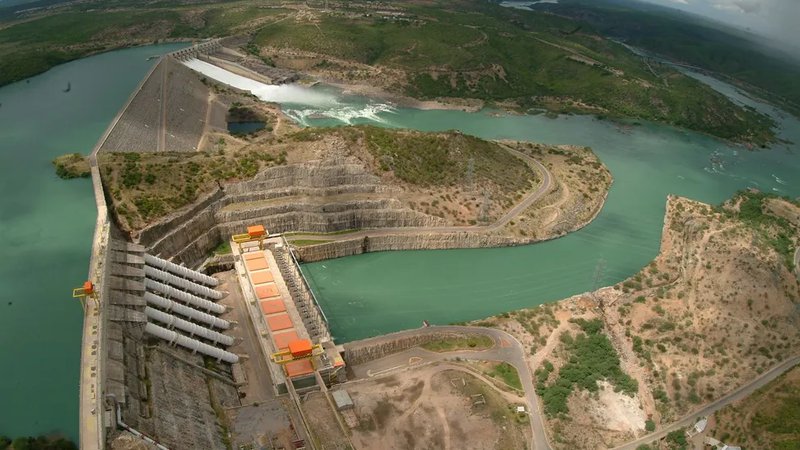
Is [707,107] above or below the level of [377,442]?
above

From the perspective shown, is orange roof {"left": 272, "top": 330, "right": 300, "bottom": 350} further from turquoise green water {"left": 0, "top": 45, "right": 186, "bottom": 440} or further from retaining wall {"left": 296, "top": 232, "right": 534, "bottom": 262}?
turquoise green water {"left": 0, "top": 45, "right": 186, "bottom": 440}

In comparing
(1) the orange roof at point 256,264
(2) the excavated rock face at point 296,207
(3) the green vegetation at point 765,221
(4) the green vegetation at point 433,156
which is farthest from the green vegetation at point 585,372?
(1) the orange roof at point 256,264

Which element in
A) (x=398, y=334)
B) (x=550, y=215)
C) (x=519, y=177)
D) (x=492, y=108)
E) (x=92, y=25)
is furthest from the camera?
(x=92, y=25)

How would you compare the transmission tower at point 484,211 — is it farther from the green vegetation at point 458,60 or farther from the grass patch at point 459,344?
the green vegetation at point 458,60

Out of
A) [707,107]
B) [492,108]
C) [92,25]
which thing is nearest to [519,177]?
[492,108]

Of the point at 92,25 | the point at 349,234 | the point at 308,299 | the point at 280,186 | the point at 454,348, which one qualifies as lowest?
the point at 454,348

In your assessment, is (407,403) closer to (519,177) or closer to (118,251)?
(118,251)
